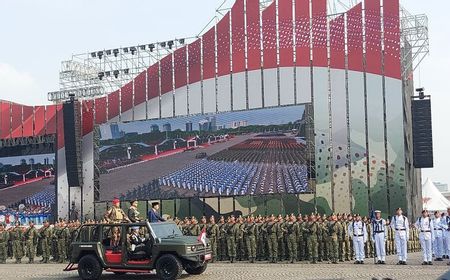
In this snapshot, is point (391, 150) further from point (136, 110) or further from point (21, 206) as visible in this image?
point (21, 206)

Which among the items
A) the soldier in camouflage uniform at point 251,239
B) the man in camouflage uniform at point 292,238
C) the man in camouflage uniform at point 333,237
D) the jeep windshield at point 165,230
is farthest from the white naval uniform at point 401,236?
the jeep windshield at point 165,230

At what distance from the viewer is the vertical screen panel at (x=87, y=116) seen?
37906 millimetres

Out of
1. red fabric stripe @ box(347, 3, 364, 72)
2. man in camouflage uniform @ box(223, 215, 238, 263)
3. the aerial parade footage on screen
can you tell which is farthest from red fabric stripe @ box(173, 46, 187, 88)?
man in camouflage uniform @ box(223, 215, 238, 263)

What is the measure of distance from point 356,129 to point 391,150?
2044mm

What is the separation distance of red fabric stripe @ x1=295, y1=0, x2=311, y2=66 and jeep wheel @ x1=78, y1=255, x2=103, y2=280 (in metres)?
19.2

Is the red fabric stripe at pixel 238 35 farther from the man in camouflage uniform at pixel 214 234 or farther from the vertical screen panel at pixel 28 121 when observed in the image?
the vertical screen panel at pixel 28 121

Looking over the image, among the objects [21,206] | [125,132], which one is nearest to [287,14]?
[125,132]

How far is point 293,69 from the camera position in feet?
107

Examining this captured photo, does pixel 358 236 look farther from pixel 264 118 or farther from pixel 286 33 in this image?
pixel 286 33

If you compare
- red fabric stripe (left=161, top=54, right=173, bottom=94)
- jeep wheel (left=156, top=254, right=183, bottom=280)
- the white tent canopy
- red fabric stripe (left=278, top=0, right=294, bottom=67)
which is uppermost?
red fabric stripe (left=278, top=0, right=294, bottom=67)

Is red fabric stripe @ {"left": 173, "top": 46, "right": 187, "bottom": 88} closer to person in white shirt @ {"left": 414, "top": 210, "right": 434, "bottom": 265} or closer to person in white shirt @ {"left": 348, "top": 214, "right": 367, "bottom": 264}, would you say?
person in white shirt @ {"left": 348, "top": 214, "right": 367, "bottom": 264}

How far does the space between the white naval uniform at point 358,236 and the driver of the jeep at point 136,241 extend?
23.6ft

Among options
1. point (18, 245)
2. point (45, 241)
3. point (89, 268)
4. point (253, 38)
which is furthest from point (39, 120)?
point (89, 268)

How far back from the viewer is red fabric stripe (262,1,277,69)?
108ft
